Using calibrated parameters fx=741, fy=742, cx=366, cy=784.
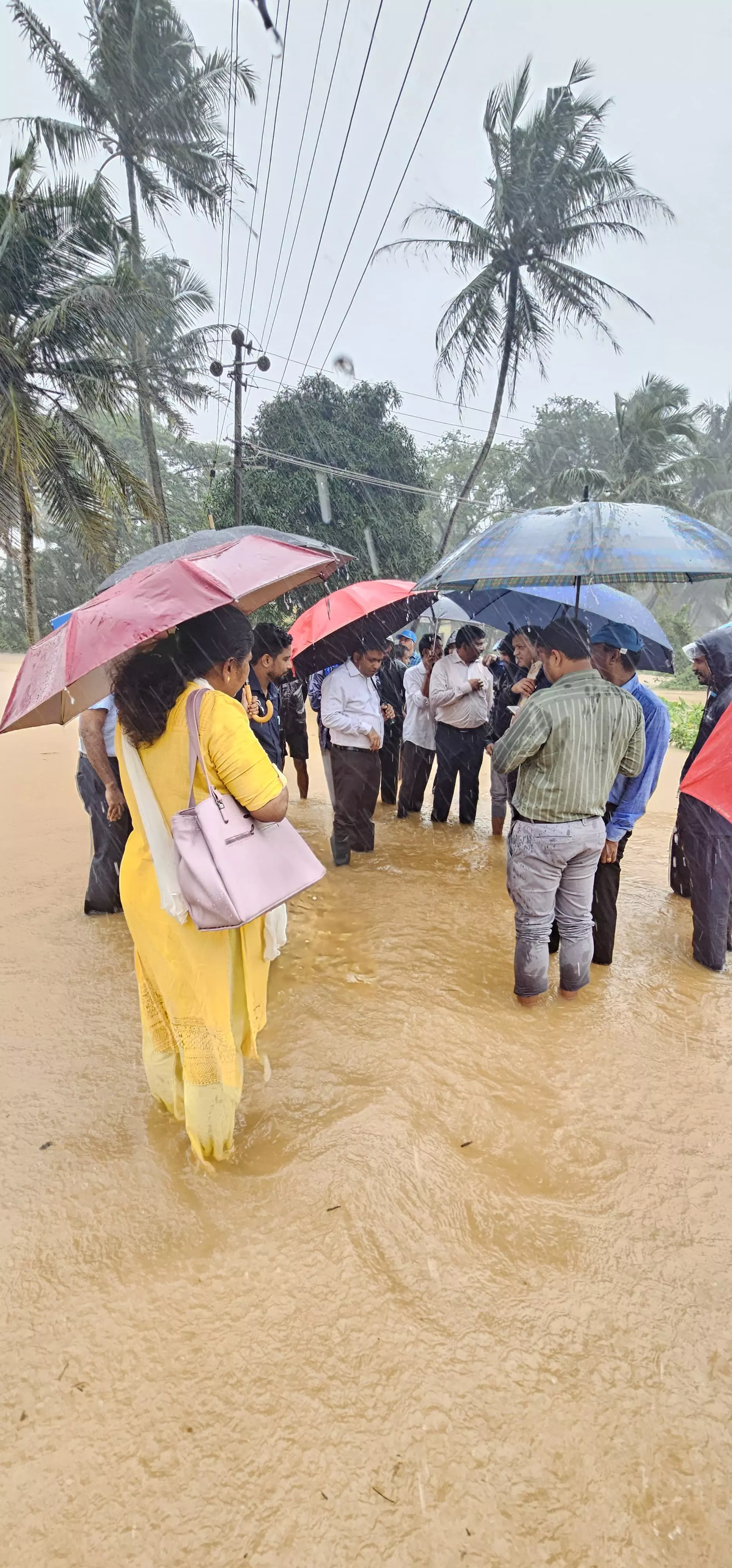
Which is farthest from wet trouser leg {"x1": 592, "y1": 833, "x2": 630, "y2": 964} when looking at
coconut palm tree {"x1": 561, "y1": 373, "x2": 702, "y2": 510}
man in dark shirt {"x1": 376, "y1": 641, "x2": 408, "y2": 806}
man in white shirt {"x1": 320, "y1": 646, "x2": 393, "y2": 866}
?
coconut palm tree {"x1": 561, "y1": 373, "x2": 702, "y2": 510}

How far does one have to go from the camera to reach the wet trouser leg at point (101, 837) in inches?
169

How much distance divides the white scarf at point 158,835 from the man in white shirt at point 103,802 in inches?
58.2

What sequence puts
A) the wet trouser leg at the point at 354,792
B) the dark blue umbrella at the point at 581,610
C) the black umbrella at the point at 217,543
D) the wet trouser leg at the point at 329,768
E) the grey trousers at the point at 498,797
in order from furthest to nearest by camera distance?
the grey trousers at the point at 498,797
the wet trouser leg at the point at 329,768
the wet trouser leg at the point at 354,792
the dark blue umbrella at the point at 581,610
the black umbrella at the point at 217,543

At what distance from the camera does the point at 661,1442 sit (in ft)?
5.57

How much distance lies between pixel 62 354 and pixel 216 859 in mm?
14749

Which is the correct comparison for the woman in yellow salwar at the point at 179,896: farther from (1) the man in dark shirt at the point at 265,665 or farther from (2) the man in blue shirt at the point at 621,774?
(2) the man in blue shirt at the point at 621,774

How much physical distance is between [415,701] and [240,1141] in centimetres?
444

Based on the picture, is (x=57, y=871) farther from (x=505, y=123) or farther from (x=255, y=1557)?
(x=505, y=123)

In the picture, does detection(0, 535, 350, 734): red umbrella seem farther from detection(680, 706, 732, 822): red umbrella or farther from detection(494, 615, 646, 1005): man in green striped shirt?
detection(680, 706, 732, 822): red umbrella

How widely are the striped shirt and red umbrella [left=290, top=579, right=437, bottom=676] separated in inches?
74.3

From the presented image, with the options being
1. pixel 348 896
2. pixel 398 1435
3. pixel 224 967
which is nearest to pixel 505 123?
pixel 348 896

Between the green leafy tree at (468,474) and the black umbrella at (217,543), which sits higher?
the green leafy tree at (468,474)

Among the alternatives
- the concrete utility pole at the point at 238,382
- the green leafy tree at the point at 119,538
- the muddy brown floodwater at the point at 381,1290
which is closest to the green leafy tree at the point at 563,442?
the green leafy tree at the point at 119,538

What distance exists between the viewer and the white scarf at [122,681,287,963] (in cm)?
213
